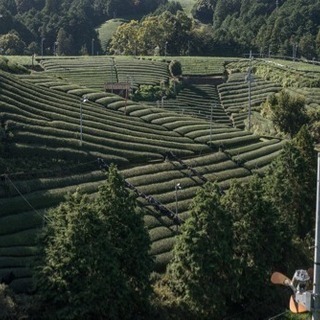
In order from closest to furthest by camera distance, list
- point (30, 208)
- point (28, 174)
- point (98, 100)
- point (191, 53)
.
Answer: point (30, 208)
point (28, 174)
point (98, 100)
point (191, 53)

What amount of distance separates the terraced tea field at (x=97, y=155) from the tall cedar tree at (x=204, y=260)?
18.2ft

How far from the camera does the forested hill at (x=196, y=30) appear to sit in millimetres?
124875

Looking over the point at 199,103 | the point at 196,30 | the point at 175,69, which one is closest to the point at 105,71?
the point at 175,69

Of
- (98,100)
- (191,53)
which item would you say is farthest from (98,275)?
(191,53)

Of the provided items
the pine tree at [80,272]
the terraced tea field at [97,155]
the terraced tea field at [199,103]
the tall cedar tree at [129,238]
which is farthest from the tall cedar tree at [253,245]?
the terraced tea field at [199,103]

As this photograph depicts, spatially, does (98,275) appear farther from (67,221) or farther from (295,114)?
(295,114)

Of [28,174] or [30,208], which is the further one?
[28,174]

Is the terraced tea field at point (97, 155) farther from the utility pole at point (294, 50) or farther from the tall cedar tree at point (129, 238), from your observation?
the utility pole at point (294, 50)

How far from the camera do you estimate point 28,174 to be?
143 feet

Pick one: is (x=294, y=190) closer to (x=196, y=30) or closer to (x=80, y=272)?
(x=80, y=272)

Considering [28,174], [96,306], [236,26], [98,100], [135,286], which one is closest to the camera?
[96,306]

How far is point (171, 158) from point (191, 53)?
75.5m

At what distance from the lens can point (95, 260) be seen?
2838cm

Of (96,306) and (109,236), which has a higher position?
(109,236)
